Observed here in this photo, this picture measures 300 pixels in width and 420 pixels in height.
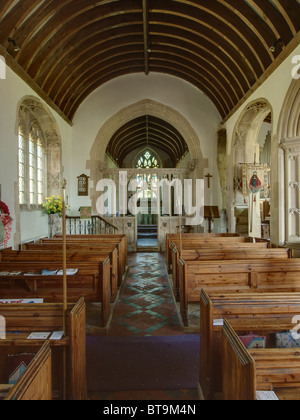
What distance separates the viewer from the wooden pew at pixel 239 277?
339cm

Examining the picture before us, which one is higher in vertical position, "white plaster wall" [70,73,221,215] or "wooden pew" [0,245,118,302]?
"white plaster wall" [70,73,221,215]

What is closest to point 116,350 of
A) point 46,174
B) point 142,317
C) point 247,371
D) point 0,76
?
point 142,317

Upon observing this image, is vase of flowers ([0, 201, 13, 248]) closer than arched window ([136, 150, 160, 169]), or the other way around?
vase of flowers ([0, 201, 13, 248])

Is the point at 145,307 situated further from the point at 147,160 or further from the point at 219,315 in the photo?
the point at 147,160

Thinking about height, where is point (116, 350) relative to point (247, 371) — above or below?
below

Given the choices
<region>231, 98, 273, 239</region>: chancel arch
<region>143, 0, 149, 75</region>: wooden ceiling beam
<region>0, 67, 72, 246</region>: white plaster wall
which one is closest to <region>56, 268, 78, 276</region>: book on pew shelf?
<region>0, 67, 72, 246</region>: white plaster wall

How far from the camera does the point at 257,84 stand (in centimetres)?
634

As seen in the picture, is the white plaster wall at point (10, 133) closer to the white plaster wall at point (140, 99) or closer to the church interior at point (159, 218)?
the church interior at point (159, 218)

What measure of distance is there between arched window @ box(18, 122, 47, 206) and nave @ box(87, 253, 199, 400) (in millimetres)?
3799

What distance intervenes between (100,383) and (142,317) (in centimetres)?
141

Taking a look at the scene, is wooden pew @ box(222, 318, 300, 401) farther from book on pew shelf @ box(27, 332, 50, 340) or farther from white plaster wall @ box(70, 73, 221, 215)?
white plaster wall @ box(70, 73, 221, 215)

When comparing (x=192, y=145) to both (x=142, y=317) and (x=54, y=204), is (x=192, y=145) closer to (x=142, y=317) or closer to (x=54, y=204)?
(x=54, y=204)

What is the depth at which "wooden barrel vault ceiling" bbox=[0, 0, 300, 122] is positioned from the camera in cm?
502

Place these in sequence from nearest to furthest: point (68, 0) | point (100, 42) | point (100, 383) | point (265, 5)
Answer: point (100, 383)
point (265, 5)
point (68, 0)
point (100, 42)
